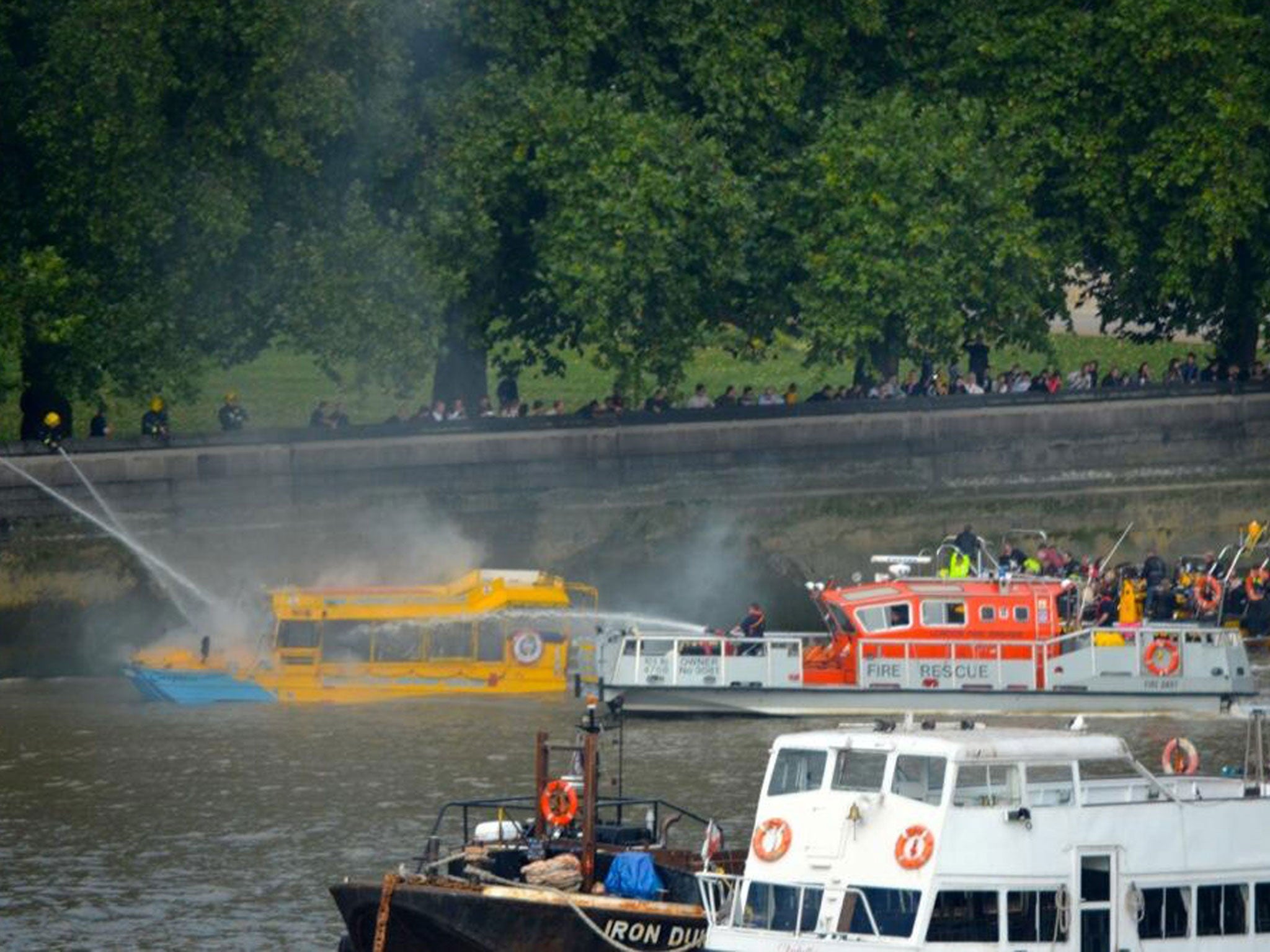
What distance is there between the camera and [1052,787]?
3769 cm

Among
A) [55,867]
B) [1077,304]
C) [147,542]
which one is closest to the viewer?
[55,867]

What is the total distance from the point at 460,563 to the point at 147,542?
22.0 feet

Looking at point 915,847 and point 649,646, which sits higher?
point 649,646

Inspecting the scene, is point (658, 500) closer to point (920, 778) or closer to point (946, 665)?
point (946, 665)

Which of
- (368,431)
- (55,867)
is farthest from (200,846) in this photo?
(368,431)

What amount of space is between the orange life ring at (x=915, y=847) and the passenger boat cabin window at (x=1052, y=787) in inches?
49.5

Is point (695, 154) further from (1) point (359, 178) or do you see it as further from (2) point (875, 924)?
(2) point (875, 924)

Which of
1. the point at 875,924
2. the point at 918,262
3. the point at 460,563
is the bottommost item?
the point at 875,924

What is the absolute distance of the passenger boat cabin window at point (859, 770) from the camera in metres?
37.4

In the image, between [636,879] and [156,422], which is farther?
[156,422]

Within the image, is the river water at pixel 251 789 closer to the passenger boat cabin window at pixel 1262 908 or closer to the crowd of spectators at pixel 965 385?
the passenger boat cabin window at pixel 1262 908

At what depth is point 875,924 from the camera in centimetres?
3634

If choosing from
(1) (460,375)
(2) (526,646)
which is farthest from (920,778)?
(1) (460,375)

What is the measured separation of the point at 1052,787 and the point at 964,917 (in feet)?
6.90
